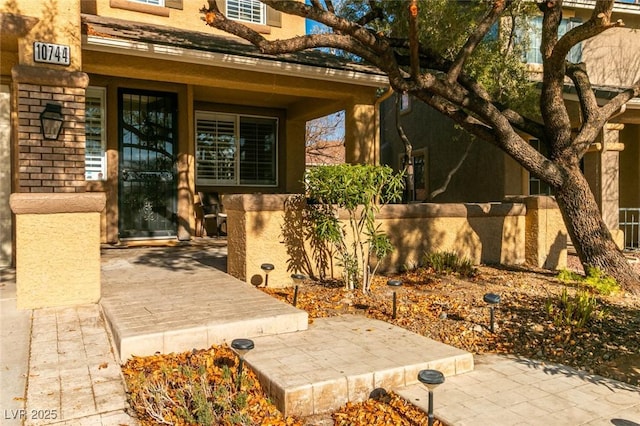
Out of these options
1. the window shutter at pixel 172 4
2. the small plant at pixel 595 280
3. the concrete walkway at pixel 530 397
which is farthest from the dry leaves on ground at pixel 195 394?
the window shutter at pixel 172 4

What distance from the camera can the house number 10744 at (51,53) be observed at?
5293mm

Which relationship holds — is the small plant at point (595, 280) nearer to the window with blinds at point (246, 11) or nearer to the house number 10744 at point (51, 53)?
the house number 10744 at point (51, 53)

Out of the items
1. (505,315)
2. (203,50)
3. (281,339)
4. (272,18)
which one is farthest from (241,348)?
(272,18)

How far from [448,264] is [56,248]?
5167 millimetres

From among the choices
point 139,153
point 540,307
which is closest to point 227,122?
point 139,153

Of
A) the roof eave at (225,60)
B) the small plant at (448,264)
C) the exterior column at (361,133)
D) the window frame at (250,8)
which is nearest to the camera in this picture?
the roof eave at (225,60)

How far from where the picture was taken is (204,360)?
3617mm

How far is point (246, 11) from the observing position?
32.5 feet

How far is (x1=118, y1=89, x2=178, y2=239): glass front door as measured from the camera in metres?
8.96

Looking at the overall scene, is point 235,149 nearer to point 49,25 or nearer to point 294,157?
point 294,157

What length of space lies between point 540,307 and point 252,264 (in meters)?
3.39

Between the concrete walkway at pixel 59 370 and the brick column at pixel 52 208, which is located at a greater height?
the brick column at pixel 52 208

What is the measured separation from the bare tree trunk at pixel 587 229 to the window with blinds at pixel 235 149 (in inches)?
250

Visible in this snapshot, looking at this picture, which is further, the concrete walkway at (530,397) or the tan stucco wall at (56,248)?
the tan stucco wall at (56,248)
